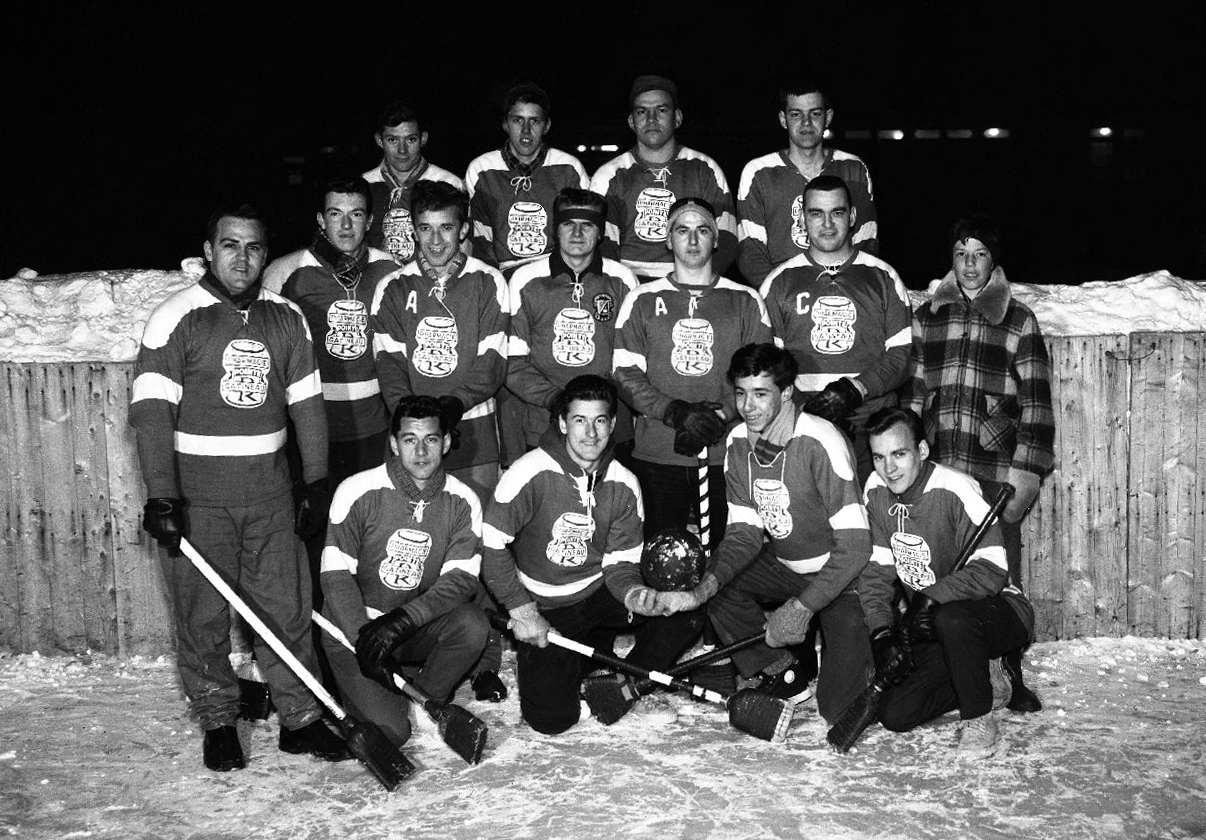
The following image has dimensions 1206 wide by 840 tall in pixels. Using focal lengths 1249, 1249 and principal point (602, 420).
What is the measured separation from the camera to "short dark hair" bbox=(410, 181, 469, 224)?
5168mm

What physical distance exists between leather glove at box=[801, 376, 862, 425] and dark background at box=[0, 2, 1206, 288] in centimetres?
711

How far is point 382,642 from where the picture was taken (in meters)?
4.41

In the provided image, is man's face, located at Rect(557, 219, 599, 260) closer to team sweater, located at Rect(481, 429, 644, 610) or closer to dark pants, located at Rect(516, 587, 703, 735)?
team sweater, located at Rect(481, 429, 644, 610)

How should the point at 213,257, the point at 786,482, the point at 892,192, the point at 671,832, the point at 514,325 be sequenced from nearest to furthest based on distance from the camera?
the point at 671,832 < the point at 213,257 < the point at 786,482 < the point at 514,325 < the point at 892,192

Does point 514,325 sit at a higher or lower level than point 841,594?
higher

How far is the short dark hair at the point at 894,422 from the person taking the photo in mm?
4605

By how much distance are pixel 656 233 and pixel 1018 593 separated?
2.27m

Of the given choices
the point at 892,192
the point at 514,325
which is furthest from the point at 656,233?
the point at 892,192

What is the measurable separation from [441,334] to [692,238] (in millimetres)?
1116

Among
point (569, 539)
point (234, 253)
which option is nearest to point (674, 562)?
point (569, 539)

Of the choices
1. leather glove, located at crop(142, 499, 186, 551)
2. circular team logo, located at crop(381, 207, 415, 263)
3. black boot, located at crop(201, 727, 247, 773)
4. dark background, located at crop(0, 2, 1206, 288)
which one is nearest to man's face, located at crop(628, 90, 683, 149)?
circular team logo, located at crop(381, 207, 415, 263)

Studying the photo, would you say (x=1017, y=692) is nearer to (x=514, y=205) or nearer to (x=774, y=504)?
(x=774, y=504)

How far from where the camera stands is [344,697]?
475 centimetres

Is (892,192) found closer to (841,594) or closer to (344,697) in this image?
(841,594)
